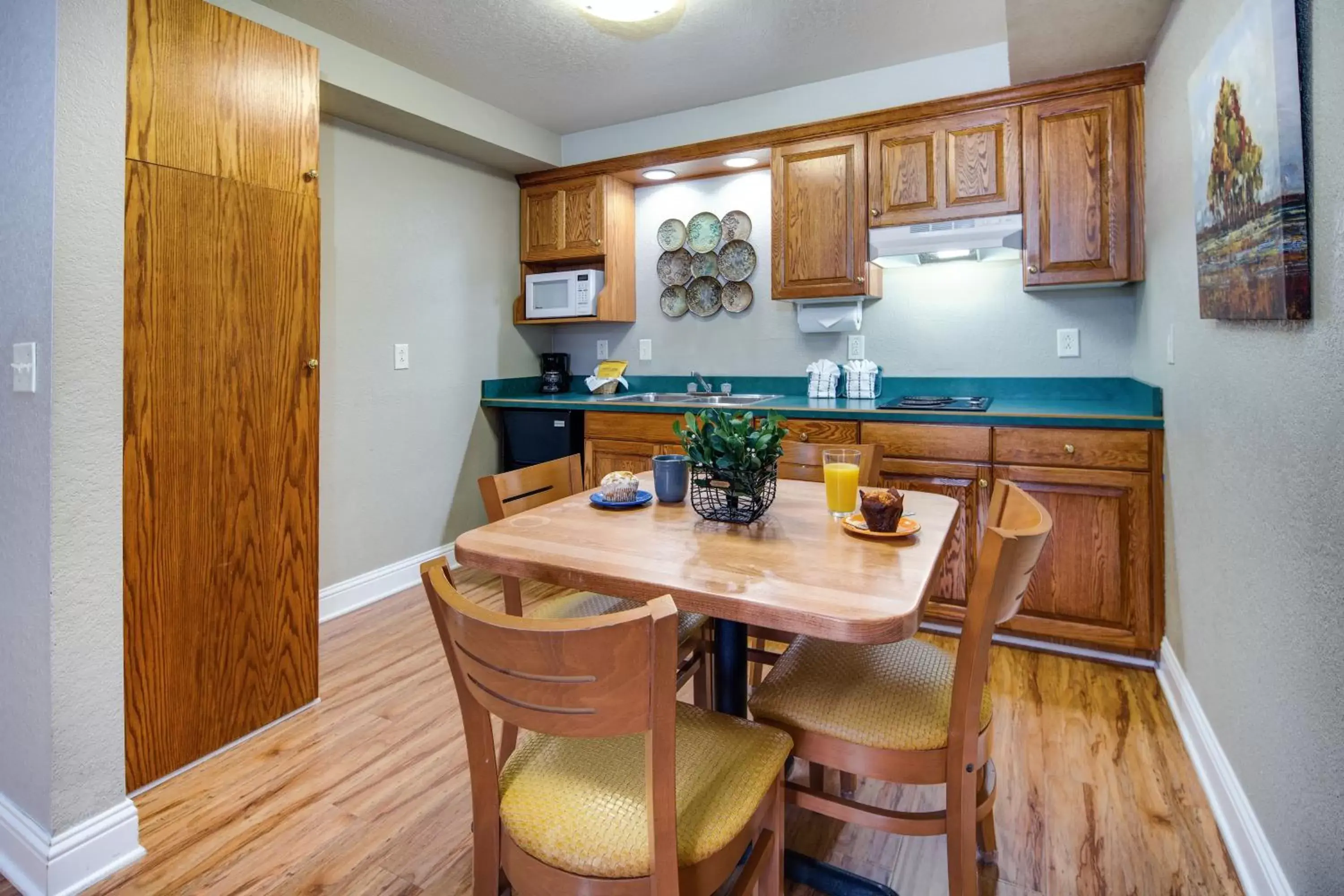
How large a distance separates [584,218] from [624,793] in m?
3.36

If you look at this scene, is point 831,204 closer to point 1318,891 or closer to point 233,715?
point 1318,891

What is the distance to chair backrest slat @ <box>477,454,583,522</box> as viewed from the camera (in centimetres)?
177

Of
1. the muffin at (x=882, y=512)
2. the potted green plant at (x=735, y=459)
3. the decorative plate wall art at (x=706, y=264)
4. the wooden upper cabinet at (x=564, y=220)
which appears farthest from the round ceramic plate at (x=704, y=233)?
the muffin at (x=882, y=512)

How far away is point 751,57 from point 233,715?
3.10 metres

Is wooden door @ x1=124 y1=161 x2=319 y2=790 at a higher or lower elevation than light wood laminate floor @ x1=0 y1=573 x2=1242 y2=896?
higher

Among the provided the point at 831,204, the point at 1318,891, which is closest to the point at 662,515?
the point at 1318,891

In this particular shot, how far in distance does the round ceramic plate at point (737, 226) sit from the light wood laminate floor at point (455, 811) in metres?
2.51

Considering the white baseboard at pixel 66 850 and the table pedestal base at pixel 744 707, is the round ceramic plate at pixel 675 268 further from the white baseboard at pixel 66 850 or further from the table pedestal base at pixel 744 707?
the white baseboard at pixel 66 850

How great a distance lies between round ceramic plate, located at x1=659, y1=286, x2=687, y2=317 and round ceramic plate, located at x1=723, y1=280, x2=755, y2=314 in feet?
0.83

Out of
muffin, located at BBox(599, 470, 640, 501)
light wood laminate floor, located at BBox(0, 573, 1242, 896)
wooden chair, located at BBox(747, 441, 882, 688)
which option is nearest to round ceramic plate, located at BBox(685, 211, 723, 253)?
wooden chair, located at BBox(747, 441, 882, 688)

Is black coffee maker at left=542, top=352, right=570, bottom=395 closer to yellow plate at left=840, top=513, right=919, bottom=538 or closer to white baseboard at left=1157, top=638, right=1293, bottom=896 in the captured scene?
yellow plate at left=840, top=513, right=919, bottom=538

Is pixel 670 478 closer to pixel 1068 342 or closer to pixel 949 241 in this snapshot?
pixel 949 241

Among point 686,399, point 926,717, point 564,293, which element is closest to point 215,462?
point 926,717

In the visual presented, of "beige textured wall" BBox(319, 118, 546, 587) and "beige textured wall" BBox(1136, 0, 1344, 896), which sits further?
"beige textured wall" BBox(319, 118, 546, 587)
